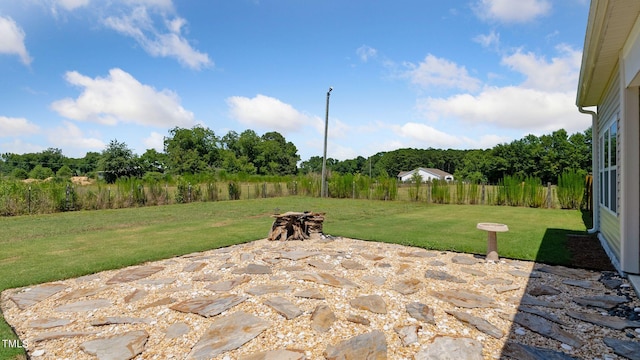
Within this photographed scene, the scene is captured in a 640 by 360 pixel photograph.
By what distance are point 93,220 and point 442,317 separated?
898 centimetres

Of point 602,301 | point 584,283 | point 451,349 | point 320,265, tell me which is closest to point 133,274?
point 320,265

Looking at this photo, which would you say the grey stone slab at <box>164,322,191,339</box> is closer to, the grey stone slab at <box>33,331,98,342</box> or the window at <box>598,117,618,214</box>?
the grey stone slab at <box>33,331,98,342</box>

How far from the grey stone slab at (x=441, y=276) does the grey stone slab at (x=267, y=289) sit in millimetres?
1498

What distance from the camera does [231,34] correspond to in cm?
972

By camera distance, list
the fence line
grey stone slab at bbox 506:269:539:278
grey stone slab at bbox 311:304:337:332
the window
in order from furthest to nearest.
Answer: the fence line, the window, grey stone slab at bbox 506:269:539:278, grey stone slab at bbox 311:304:337:332

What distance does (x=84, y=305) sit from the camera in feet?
8.79

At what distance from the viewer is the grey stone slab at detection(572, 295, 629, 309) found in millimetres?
2626

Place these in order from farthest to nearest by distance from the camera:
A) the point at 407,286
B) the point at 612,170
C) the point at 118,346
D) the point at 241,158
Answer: the point at 241,158, the point at 612,170, the point at 407,286, the point at 118,346

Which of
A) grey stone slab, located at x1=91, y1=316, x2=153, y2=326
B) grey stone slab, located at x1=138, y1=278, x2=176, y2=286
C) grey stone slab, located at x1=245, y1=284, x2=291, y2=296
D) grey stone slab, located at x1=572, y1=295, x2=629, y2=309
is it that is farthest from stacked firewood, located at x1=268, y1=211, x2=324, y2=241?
grey stone slab, located at x1=572, y1=295, x2=629, y2=309

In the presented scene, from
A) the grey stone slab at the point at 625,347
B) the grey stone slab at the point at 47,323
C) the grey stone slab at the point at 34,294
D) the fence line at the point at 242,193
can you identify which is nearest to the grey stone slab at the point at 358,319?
the grey stone slab at the point at 625,347

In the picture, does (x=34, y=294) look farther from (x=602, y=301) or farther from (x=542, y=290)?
(x=602, y=301)

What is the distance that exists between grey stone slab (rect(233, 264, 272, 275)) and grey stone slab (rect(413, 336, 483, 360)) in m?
2.02

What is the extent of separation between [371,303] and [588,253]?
373 cm

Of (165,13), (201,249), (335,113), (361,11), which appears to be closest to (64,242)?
(201,249)
